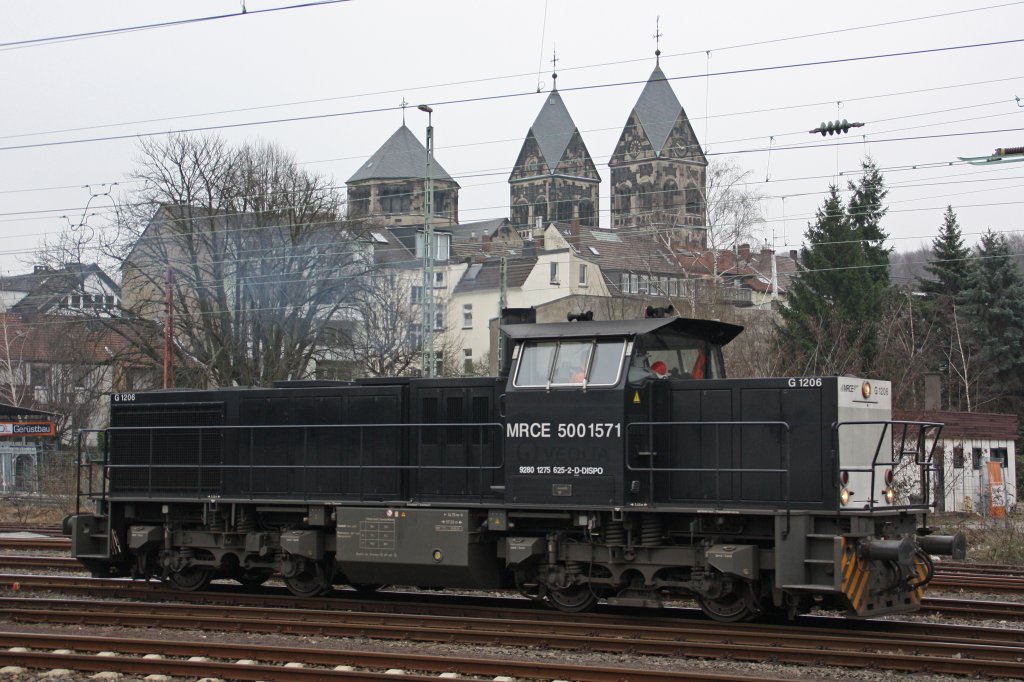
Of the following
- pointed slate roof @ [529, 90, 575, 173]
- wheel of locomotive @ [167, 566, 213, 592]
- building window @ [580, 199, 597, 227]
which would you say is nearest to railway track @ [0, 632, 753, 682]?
wheel of locomotive @ [167, 566, 213, 592]

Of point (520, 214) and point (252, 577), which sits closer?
point (252, 577)

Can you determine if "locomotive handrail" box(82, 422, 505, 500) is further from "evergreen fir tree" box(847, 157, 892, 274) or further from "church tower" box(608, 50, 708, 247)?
"church tower" box(608, 50, 708, 247)

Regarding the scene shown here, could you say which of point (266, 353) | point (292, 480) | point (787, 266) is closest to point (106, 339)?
point (266, 353)

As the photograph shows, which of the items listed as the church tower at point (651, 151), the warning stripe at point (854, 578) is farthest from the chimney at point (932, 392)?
the church tower at point (651, 151)

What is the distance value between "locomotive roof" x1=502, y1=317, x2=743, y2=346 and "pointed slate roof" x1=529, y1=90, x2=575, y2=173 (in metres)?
108

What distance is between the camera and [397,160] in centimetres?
10794

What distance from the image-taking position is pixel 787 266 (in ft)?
287

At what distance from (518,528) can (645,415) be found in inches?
79.3

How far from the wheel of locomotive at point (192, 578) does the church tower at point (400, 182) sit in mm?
85170

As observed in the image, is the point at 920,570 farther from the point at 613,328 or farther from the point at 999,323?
the point at 999,323

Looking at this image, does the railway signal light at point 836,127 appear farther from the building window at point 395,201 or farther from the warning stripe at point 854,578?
the building window at point 395,201

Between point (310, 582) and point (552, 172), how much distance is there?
10221 cm

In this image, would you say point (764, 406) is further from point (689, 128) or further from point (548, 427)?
point (689, 128)

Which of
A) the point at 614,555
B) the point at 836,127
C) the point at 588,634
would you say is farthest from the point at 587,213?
the point at 588,634
